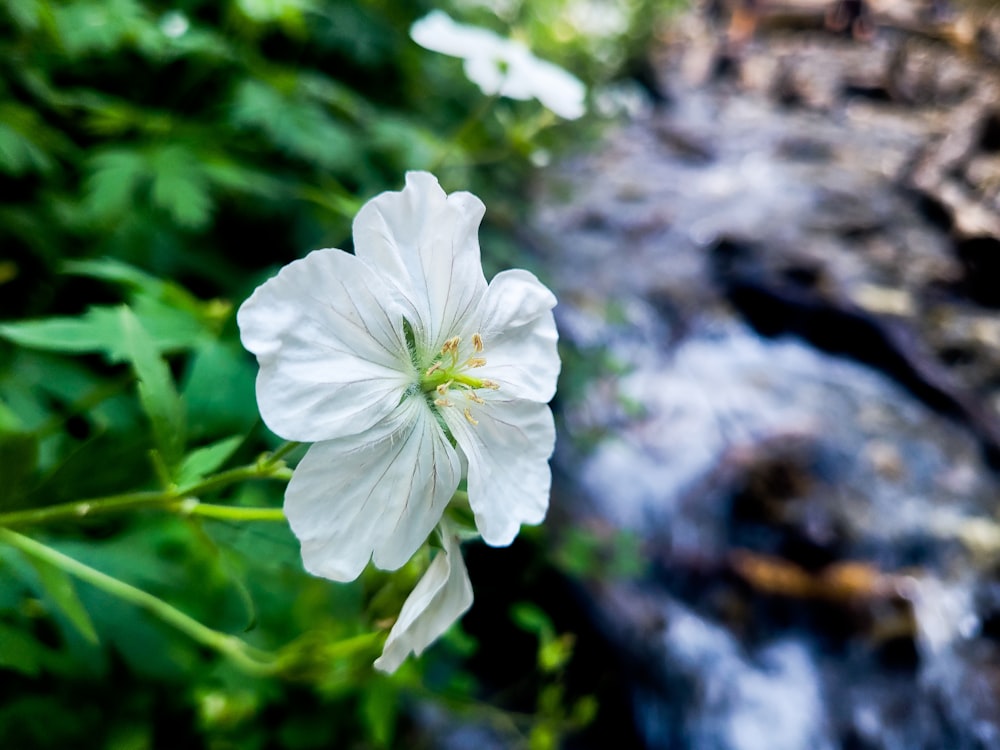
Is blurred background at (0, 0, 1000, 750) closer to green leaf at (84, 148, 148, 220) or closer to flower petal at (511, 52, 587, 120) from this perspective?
green leaf at (84, 148, 148, 220)

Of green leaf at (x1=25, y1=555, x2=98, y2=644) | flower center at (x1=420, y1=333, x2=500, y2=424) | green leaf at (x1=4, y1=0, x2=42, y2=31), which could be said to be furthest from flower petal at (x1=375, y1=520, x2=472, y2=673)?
green leaf at (x1=4, y1=0, x2=42, y2=31)

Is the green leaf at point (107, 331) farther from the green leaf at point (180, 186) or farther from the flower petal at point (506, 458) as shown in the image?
the flower petal at point (506, 458)

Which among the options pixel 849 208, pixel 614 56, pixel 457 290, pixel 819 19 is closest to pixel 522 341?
pixel 457 290

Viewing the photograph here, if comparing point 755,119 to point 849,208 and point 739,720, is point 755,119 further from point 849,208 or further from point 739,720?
point 739,720

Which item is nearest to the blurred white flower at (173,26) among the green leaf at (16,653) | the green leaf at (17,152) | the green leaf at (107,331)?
the green leaf at (17,152)

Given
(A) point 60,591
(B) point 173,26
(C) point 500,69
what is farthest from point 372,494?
(B) point 173,26

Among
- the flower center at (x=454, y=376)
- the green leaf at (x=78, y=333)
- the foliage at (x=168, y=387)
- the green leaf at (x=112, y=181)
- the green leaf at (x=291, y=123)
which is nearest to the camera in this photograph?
the flower center at (x=454, y=376)
